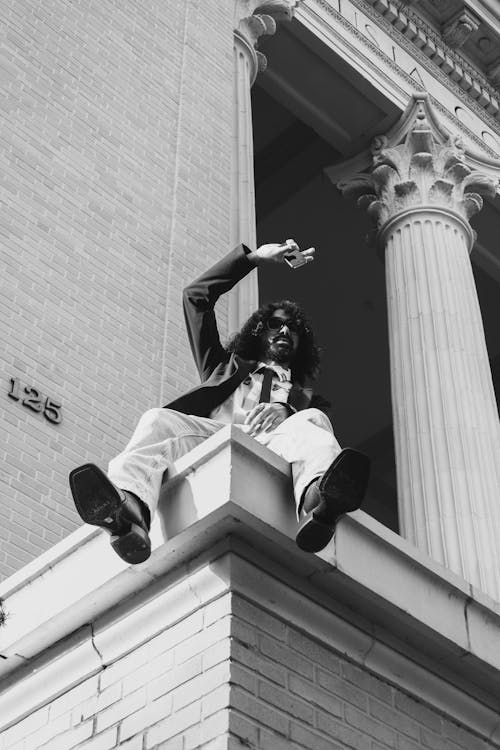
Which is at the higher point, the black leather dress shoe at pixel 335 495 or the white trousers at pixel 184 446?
the white trousers at pixel 184 446

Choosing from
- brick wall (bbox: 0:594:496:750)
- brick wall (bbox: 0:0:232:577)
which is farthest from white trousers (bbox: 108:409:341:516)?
brick wall (bbox: 0:0:232:577)

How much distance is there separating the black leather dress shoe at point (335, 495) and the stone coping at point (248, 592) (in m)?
0.20

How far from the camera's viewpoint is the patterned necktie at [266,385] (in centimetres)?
636

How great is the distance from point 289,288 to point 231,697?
48.0 feet

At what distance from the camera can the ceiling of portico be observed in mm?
14773

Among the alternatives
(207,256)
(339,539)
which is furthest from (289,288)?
(339,539)

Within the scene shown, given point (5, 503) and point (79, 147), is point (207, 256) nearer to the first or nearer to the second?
point (79, 147)

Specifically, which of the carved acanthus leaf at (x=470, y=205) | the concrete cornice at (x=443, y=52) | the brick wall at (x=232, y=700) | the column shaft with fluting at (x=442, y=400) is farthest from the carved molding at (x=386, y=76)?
the brick wall at (x=232, y=700)

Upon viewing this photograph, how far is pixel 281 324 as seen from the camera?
669cm

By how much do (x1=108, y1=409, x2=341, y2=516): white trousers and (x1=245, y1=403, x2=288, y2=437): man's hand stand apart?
13 centimetres

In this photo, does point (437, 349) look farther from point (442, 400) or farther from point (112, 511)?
point (112, 511)

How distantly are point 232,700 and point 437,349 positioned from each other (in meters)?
8.01

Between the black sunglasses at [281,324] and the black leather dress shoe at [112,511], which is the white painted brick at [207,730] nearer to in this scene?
the black leather dress shoe at [112,511]

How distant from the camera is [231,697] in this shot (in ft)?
15.3
